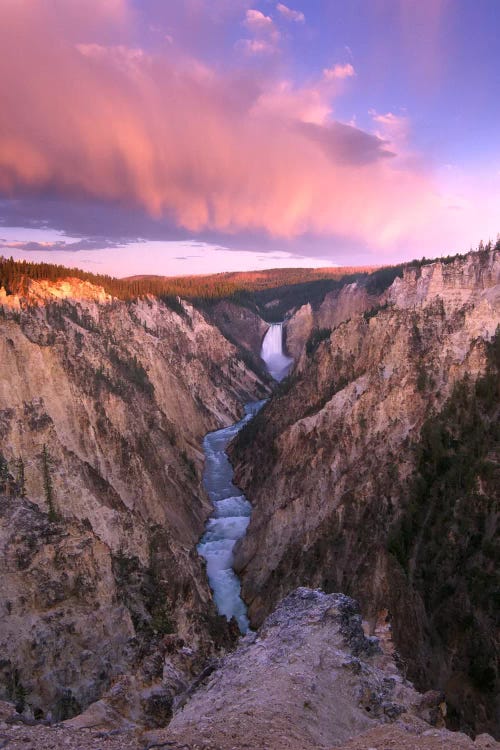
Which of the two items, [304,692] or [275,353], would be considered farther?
[275,353]

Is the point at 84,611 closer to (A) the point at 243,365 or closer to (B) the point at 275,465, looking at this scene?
(B) the point at 275,465

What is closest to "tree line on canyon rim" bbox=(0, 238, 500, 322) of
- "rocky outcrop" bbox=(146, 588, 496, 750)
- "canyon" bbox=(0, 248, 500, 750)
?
"canyon" bbox=(0, 248, 500, 750)

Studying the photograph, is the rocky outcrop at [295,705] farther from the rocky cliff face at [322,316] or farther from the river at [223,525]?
the rocky cliff face at [322,316]

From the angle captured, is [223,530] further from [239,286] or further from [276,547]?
[239,286]

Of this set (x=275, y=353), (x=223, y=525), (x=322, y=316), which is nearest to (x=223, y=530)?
(x=223, y=525)

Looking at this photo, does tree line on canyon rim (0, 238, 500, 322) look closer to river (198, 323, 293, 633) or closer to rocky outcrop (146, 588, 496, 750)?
river (198, 323, 293, 633)

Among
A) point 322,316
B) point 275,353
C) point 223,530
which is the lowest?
point 223,530

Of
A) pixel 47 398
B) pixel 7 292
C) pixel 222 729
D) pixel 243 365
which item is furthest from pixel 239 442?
pixel 222 729
